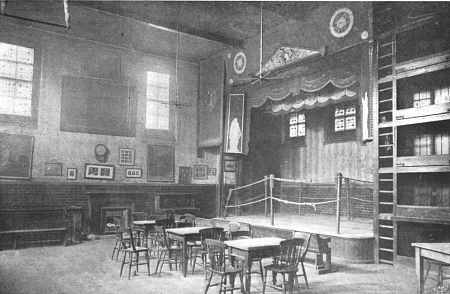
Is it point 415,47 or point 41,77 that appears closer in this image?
point 415,47

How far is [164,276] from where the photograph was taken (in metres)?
6.15

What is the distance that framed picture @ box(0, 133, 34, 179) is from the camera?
32.3 ft

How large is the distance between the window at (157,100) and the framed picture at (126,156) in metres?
1.02

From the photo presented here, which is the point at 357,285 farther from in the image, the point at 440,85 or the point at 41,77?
the point at 41,77

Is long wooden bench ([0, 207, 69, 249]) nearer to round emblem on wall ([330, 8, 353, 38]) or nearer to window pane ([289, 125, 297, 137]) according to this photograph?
window pane ([289, 125, 297, 137])

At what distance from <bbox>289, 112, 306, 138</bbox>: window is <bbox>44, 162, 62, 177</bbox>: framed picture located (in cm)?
706

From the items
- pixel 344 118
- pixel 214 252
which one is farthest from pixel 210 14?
pixel 214 252

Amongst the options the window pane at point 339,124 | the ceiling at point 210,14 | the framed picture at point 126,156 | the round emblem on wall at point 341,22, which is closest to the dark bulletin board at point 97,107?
the framed picture at point 126,156

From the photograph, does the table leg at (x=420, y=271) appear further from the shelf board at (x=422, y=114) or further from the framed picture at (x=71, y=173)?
the framed picture at (x=71, y=173)

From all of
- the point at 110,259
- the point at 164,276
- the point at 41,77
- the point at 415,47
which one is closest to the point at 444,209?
the point at 415,47

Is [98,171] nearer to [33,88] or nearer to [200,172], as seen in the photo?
[33,88]

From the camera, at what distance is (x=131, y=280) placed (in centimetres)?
589

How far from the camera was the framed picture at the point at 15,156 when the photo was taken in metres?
9.86

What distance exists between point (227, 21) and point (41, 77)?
5308 mm
